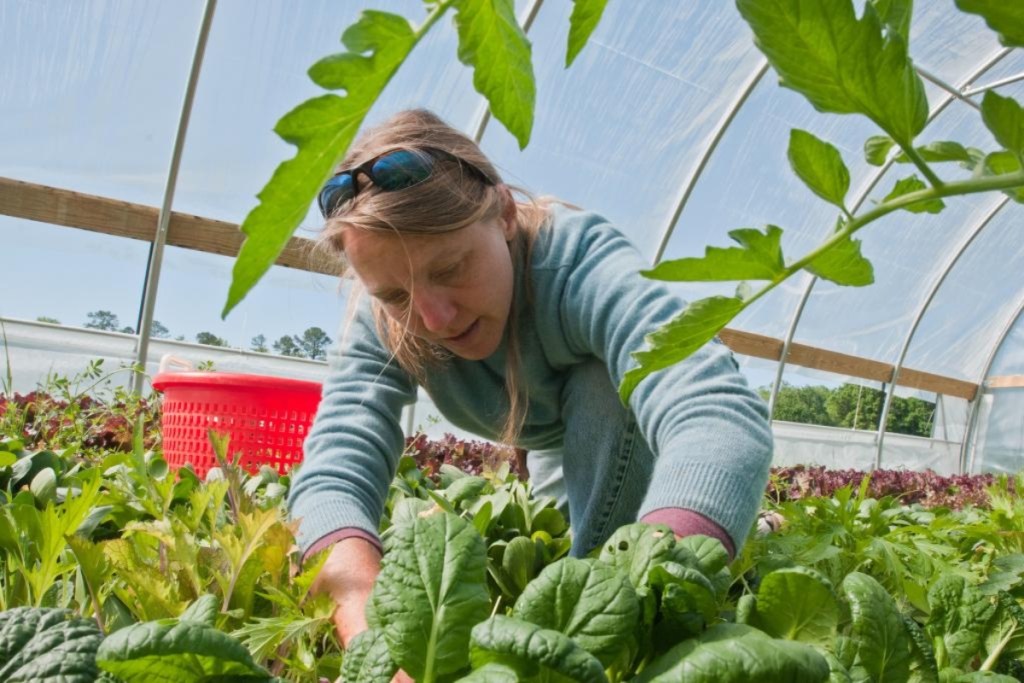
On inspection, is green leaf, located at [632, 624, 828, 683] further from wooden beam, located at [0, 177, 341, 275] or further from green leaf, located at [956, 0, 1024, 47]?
wooden beam, located at [0, 177, 341, 275]

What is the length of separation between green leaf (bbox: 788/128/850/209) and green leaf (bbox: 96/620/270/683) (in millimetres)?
369

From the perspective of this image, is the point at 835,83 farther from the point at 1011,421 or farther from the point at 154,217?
the point at 1011,421

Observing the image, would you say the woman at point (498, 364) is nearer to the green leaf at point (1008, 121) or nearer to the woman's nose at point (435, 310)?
the woman's nose at point (435, 310)

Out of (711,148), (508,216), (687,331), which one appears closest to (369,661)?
(687,331)

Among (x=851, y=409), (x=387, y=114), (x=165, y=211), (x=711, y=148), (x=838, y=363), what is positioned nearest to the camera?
(x=387, y=114)

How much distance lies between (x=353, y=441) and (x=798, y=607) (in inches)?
41.3

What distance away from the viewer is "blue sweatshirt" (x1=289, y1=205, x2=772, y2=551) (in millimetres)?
1011

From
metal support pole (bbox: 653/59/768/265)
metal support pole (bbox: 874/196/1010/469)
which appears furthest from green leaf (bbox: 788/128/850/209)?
metal support pole (bbox: 874/196/1010/469)

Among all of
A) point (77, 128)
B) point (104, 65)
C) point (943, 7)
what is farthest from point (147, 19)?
→ point (943, 7)

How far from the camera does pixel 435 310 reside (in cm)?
139

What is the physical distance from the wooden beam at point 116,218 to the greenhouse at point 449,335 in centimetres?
2

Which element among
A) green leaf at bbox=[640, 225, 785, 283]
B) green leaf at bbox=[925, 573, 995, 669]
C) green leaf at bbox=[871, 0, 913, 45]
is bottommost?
green leaf at bbox=[925, 573, 995, 669]

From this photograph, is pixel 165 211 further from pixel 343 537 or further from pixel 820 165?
pixel 820 165

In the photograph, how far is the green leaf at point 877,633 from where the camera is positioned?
51 cm
